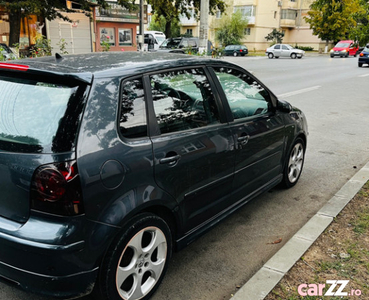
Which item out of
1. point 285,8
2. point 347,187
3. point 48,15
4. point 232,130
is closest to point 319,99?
point 347,187

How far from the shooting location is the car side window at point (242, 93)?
11.5ft

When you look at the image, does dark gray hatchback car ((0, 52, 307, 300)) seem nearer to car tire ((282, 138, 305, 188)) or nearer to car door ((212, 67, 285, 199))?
car door ((212, 67, 285, 199))

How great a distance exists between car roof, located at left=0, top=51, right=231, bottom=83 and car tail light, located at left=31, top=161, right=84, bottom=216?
1.94ft

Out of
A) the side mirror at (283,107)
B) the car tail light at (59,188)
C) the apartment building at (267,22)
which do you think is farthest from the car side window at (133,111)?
the apartment building at (267,22)

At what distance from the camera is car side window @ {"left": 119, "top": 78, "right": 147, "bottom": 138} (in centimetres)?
249

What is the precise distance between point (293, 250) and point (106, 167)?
1.93 meters

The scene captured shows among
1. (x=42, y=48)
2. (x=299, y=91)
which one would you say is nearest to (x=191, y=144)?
(x=42, y=48)

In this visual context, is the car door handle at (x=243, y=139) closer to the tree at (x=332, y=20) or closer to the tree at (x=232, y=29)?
the tree at (x=332, y=20)

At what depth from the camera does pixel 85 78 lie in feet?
7.77

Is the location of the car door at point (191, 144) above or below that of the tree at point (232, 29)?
below


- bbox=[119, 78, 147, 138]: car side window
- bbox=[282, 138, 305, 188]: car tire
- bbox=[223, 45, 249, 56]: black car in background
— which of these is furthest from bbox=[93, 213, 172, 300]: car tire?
bbox=[223, 45, 249, 56]: black car in background

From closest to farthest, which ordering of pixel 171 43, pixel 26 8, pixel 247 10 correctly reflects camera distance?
pixel 26 8, pixel 171 43, pixel 247 10

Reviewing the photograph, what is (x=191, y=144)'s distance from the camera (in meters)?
2.88

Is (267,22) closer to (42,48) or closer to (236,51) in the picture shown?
(236,51)
